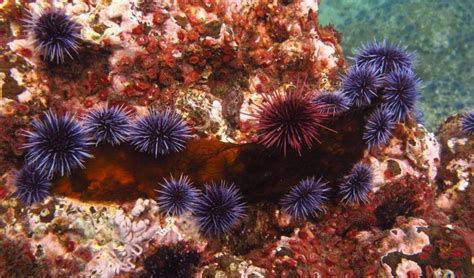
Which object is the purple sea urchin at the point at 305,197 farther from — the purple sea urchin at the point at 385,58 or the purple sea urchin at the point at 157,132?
the purple sea urchin at the point at 385,58

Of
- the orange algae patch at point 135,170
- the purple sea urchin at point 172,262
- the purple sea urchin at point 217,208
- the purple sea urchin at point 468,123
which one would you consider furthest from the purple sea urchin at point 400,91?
the purple sea urchin at point 172,262

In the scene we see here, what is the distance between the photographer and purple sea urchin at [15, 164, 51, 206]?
201 inches

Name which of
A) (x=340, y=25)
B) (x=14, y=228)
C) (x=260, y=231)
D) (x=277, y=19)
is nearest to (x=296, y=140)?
(x=260, y=231)

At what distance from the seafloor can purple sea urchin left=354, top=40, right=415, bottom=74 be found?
0.41 meters

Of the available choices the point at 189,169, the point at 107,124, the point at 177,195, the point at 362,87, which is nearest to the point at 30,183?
the point at 107,124

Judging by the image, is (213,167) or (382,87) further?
(382,87)

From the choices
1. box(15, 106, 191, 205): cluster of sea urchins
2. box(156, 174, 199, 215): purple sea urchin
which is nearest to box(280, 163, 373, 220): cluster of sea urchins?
box(156, 174, 199, 215): purple sea urchin

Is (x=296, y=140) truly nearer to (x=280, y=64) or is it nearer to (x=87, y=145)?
(x=280, y=64)

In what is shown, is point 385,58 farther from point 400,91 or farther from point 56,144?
point 56,144

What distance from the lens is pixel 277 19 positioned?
666 centimetres

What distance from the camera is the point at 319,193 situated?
579 centimetres

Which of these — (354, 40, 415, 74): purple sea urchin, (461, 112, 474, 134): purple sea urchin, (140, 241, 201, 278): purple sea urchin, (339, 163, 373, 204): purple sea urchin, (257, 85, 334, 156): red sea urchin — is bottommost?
(140, 241, 201, 278): purple sea urchin

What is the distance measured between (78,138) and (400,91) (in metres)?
4.76

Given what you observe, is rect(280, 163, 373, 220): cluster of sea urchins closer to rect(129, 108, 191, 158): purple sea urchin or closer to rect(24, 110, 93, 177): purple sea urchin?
rect(129, 108, 191, 158): purple sea urchin
